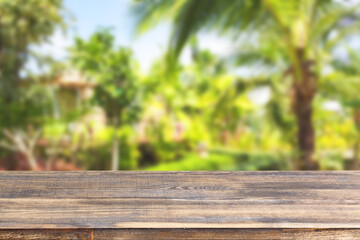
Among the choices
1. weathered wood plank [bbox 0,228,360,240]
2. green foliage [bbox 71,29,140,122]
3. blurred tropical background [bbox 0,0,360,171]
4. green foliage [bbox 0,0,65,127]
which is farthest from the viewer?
green foliage [bbox 0,0,65,127]

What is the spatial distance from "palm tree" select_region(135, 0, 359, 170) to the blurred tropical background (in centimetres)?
2

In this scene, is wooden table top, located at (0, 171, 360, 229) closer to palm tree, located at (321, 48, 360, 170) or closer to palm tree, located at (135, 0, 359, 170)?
palm tree, located at (135, 0, 359, 170)

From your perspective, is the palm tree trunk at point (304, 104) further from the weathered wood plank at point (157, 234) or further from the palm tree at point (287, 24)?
the weathered wood plank at point (157, 234)

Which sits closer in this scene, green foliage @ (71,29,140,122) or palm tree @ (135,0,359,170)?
palm tree @ (135,0,359,170)

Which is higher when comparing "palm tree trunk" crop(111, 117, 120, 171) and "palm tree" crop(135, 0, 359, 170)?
"palm tree trunk" crop(111, 117, 120, 171)

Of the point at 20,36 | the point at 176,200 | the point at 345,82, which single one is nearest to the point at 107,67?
the point at 20,36

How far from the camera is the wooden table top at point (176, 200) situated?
825mm

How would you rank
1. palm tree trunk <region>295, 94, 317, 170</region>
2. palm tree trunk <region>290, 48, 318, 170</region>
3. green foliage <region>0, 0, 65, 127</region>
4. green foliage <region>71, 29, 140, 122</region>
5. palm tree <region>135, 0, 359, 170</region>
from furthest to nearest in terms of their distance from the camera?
green foliage <region>0, 0, 65, 127</region> → green foliage <region>71, 29, 140, 122</region> → palm tree trunk <region>295, 94, 317, 170</region> → palm tree trunk <region>290, 48, 318, 170</region> → palm tree <region>135, 0, 359, 170</region>

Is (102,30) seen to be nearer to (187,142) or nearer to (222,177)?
(187,142)

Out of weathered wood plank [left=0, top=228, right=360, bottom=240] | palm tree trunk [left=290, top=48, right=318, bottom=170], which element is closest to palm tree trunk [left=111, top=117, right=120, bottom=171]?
palm tree trunk [left=290, top=48, right=318, bottom=170]

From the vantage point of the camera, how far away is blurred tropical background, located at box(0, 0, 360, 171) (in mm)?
6297

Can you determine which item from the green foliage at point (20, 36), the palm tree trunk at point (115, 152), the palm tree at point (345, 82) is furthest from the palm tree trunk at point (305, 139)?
the green foliage at point (20, 36)

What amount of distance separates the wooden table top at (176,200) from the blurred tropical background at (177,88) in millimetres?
4528

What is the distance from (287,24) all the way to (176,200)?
483cm
